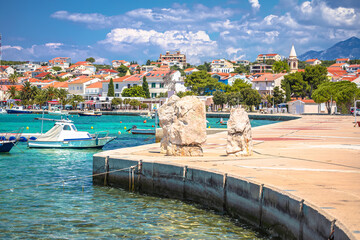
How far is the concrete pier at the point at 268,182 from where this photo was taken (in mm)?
11266

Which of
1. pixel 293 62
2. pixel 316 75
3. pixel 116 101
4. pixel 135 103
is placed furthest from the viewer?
pixel 293 62

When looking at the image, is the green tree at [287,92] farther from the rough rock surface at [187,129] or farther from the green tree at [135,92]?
the rough rock surface at [187,129]

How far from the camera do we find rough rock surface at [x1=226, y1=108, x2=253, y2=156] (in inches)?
814

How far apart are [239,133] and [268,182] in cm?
665

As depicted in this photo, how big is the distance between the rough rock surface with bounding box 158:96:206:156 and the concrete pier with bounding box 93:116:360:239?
2.45 feet

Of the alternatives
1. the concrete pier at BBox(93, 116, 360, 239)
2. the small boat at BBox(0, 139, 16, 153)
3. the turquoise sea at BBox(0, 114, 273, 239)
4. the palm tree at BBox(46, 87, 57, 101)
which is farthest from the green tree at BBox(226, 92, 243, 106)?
the turquoise sea at BBox(0, 114, 273, 239)

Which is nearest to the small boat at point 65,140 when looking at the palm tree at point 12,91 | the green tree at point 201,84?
the green tree at point 201,84

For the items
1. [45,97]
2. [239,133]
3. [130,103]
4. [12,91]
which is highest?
[12,91]

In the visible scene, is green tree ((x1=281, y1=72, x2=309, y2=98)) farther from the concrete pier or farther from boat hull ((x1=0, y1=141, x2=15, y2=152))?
the concrete pier

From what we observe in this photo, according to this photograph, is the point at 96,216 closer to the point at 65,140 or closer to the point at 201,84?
the point at 65,140

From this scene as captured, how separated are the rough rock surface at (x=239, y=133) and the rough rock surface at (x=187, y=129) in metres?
1.23

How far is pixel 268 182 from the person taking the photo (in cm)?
1451

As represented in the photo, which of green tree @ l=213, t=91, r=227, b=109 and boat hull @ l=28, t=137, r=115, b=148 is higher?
green tree @ l=213, t=91, r=227, b=109

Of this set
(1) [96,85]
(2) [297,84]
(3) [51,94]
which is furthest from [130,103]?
(2) [297,84]
